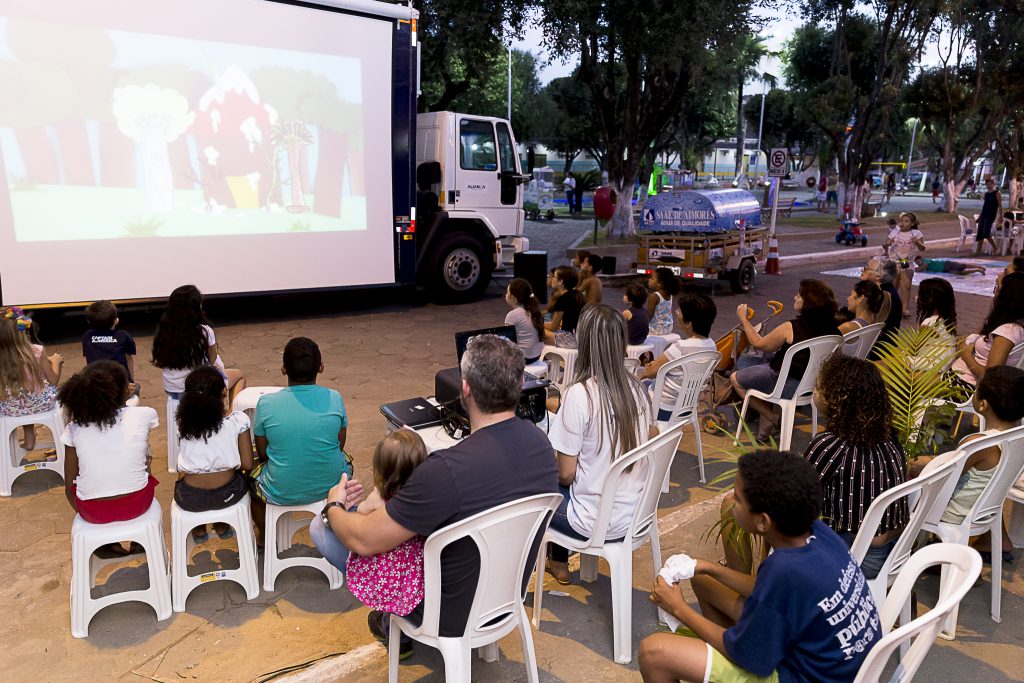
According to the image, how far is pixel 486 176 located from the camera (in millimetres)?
10977

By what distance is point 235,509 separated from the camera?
11.1 feet

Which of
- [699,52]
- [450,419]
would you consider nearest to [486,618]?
[450,419]

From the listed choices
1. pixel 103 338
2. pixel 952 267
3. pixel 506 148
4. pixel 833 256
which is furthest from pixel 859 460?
pixel 833 256

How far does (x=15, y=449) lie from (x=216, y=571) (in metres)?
2.05

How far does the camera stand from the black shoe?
3035 mm

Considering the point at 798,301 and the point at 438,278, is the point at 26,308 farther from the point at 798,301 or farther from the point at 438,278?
the point at 798,301

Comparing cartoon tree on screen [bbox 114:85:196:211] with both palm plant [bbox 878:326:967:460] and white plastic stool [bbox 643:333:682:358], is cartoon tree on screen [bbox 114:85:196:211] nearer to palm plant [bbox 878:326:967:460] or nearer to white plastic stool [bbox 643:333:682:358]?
white plastic stool [bbox 643:333:682:358]

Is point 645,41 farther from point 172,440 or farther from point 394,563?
point 394,563

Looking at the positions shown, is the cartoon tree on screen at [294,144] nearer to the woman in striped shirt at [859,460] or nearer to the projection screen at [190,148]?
the projection screen at [190,148]

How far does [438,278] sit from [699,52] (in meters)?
6.66

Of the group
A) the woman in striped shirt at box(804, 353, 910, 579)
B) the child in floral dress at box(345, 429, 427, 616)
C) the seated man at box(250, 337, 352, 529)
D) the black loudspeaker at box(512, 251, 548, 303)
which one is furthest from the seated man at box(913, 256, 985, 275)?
the child in floral dress at box(345, 429, 427, 616)

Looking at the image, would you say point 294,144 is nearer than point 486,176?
Yes

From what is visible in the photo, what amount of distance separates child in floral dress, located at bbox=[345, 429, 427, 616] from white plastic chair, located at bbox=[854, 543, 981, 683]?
4.42 feet

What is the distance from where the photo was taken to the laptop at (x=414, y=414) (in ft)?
12.3
